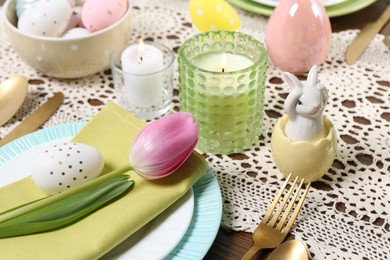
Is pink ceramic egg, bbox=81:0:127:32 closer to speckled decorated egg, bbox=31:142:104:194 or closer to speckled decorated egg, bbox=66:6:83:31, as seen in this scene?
speckled decorated egg, bbox=66:6:83:31

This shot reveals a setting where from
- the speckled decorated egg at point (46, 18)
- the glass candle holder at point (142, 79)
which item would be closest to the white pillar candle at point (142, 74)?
the glass candle holder at point (142, 79)

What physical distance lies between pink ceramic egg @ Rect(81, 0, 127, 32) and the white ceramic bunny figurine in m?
0.35

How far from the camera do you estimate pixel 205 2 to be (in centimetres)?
97

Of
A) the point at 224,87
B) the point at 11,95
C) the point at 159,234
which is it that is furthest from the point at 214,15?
the point at 159,234

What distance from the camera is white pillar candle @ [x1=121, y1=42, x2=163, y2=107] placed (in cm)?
87

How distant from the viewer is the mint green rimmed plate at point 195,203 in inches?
24.1

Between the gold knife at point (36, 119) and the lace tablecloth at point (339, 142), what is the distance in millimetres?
10

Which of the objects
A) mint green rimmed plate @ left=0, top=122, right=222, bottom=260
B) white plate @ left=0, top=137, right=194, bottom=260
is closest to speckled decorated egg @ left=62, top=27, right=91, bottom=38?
mint green rimmed plate @ left=0, top=122, right=222, bottom=260

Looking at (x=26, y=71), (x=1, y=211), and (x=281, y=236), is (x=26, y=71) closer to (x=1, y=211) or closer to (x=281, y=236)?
(x=1, y=211)

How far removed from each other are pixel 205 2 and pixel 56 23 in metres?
0.25

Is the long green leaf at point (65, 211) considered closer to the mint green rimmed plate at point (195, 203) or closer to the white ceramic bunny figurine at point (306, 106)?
the mint green rimmed plate at point (195, 203)

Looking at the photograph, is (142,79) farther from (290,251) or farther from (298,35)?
(290,251)

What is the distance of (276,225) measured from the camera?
2.23ft

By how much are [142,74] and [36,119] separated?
0.17m
